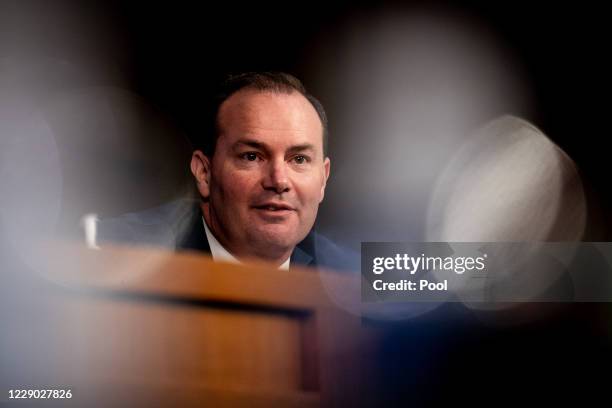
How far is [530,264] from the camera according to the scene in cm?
149

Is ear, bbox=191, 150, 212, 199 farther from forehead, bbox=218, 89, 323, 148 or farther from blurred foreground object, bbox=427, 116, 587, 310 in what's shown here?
blurred foreground object, bbox=427, 116, 587, 310

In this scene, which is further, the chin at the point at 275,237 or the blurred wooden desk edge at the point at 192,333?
the chin at the point at 275,237

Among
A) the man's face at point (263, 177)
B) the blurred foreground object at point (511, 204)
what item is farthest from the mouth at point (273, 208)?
the blurred foreground object at point (511, 204)

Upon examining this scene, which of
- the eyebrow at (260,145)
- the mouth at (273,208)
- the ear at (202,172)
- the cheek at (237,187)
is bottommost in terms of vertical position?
the mouth at (273,208)

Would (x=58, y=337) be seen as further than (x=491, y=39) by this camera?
No

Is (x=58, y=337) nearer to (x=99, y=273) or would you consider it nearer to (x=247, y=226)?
(x=99, y=273)

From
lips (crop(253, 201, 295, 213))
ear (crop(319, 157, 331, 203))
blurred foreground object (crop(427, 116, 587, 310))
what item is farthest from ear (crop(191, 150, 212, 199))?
blurred foreground object (crop(427, 116, 587, 310))

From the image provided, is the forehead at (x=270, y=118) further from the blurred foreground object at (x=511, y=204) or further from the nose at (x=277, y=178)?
the blurred foreground object at (x=511, y=204)

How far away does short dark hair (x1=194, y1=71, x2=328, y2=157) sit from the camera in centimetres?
148

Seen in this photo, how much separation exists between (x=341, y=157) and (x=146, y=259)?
1.52 feet

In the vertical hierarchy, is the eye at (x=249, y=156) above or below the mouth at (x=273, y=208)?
above

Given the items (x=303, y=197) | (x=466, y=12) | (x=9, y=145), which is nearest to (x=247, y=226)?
(x=303, y=197)

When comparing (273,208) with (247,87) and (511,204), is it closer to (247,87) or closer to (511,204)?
(247,87)

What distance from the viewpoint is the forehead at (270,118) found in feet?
4.76
